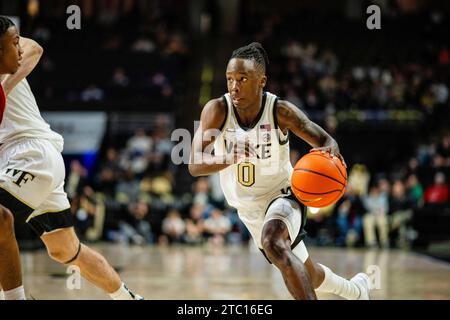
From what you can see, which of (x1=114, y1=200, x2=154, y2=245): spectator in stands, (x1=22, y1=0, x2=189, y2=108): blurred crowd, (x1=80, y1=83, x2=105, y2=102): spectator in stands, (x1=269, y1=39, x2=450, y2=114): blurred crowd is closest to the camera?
(x1=114, y1=200, x2=154, y2=245): spectator in stands

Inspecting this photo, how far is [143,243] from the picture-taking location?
14469 mm

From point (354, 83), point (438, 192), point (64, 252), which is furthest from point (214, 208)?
point (64, 252)

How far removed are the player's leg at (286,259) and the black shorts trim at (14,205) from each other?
1.53m

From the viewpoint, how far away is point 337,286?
5.25 m

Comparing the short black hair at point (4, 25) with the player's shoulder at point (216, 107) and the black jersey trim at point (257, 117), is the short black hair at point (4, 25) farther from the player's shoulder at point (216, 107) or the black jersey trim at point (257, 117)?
the black jersey trim at point (257, 117)

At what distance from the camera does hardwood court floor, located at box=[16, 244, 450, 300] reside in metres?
7.00

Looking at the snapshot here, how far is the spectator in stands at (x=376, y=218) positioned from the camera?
14086 mm

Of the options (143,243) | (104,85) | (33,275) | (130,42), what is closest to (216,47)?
(130,42)

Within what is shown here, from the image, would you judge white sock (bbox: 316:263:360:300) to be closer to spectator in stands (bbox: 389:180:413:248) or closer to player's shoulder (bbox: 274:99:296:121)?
player's shoulder (bbox: 274:99:296:121)

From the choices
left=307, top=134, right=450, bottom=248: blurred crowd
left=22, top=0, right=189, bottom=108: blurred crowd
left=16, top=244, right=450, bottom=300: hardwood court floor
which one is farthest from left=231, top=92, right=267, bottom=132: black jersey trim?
left=22, top=0, right=189, bottom=108: blurred crowd

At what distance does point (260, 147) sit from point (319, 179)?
554mm

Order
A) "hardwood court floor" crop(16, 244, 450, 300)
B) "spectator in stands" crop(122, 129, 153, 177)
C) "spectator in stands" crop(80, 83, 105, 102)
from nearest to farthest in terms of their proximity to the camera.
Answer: "hardwood court floor" crop(16, 244, 450, 300)
"spectator in stands" crop(122, 129, 153, 177)
"spectator in stands" crop(80, 83, 105, 102)

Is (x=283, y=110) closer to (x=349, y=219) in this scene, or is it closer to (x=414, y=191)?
(x=349, y=219)

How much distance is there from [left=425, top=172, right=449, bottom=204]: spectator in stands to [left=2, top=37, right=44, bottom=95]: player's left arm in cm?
1044
